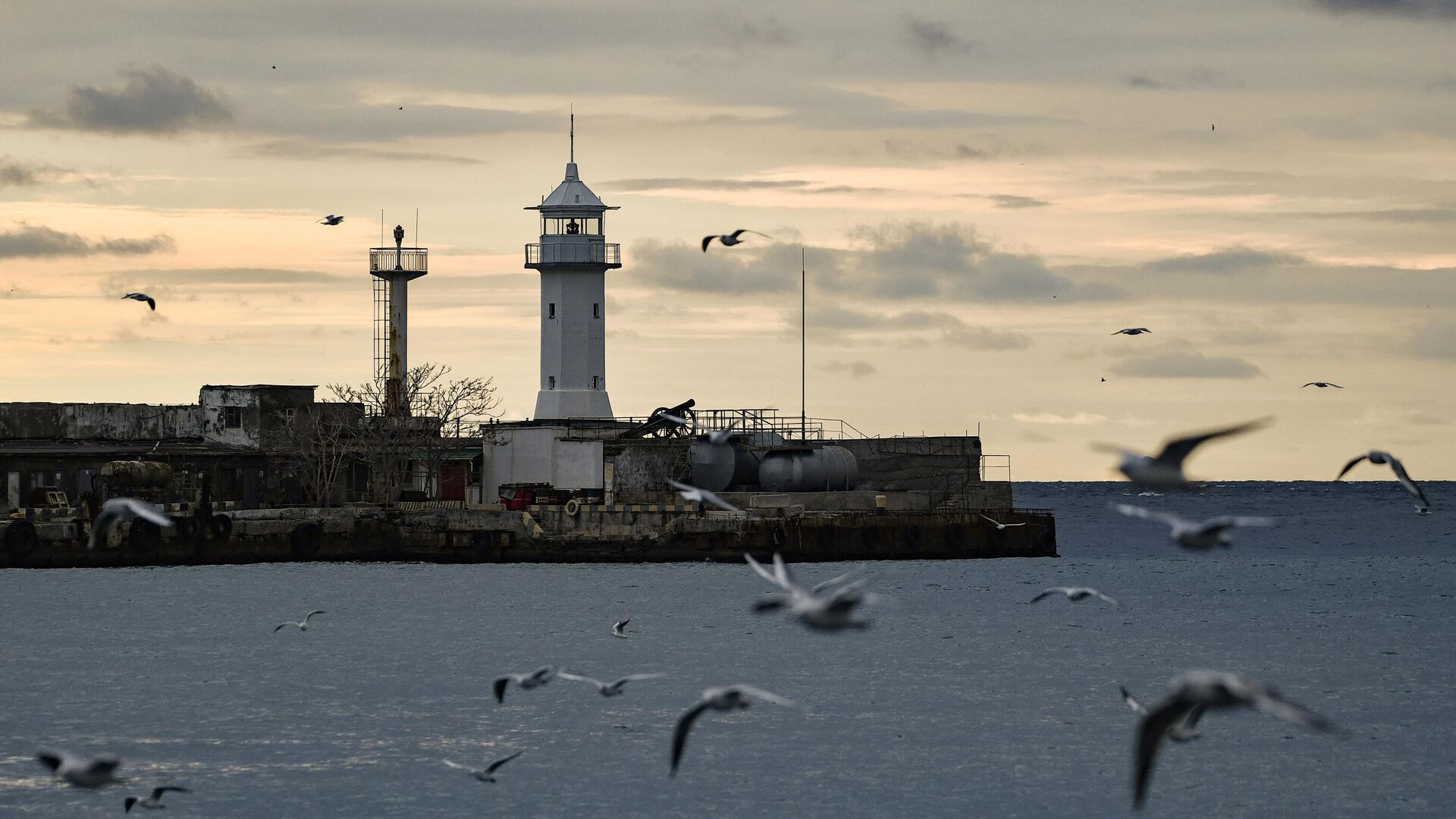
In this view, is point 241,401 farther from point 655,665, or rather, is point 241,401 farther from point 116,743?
point 116,743

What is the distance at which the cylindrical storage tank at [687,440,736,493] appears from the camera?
75250mm

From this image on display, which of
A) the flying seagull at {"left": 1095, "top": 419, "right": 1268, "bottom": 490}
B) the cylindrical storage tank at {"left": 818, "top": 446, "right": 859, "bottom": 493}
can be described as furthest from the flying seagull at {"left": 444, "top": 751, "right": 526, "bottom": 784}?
the cylindrical storage tank at {"left": 818, "top": 446, "right": 859, "bottom": 493}

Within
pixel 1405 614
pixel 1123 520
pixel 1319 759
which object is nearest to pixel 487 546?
pixel 1405 614

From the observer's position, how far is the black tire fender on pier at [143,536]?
73375 mm

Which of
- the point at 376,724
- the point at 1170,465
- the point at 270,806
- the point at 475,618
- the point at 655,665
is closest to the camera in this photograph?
the point at 1170,465

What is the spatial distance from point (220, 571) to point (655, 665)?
42.2m

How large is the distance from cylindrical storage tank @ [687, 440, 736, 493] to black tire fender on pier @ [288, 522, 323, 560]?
13.9m

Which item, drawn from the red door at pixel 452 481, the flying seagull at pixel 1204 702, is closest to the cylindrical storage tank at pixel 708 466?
the red door at pixel 452 481

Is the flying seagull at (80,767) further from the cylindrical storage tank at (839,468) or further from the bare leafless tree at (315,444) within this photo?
the bare leafless tree at (315,444)

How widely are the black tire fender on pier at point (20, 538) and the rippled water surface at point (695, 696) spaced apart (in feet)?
5.95

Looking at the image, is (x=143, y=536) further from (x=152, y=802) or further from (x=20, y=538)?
(x=152, y=802)

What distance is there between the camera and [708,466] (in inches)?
2963

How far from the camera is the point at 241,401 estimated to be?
82.5 metres

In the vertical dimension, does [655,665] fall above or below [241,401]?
below
